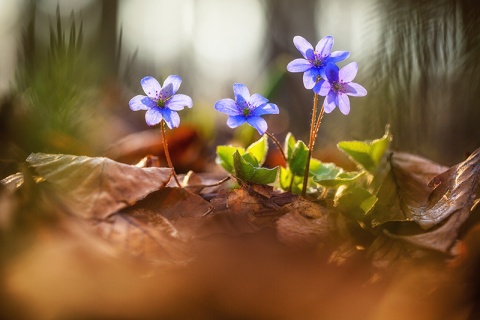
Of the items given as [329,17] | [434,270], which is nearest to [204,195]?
[434,270]

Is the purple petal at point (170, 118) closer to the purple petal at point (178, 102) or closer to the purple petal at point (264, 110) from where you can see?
the purple petal at point (178, 102)

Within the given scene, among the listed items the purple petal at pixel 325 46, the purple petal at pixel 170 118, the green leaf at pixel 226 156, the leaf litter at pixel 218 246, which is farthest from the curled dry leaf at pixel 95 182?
the purple petal at pixel 325 46

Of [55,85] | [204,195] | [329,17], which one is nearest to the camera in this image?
[55,85]

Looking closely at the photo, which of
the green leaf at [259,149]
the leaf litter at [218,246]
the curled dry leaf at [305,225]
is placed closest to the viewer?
the leaf litter at [218,246]

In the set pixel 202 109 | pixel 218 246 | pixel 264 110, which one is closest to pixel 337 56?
pixel 264 110

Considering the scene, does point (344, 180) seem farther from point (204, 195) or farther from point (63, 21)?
point (63, 21)

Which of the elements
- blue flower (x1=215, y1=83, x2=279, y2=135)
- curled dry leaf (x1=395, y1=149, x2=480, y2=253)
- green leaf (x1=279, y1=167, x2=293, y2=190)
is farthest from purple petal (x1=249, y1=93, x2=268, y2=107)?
curled dry leaf (x1=395, y1=149, x2=480, y2=253)

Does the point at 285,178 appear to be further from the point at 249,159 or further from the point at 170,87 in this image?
the point at 170,87
